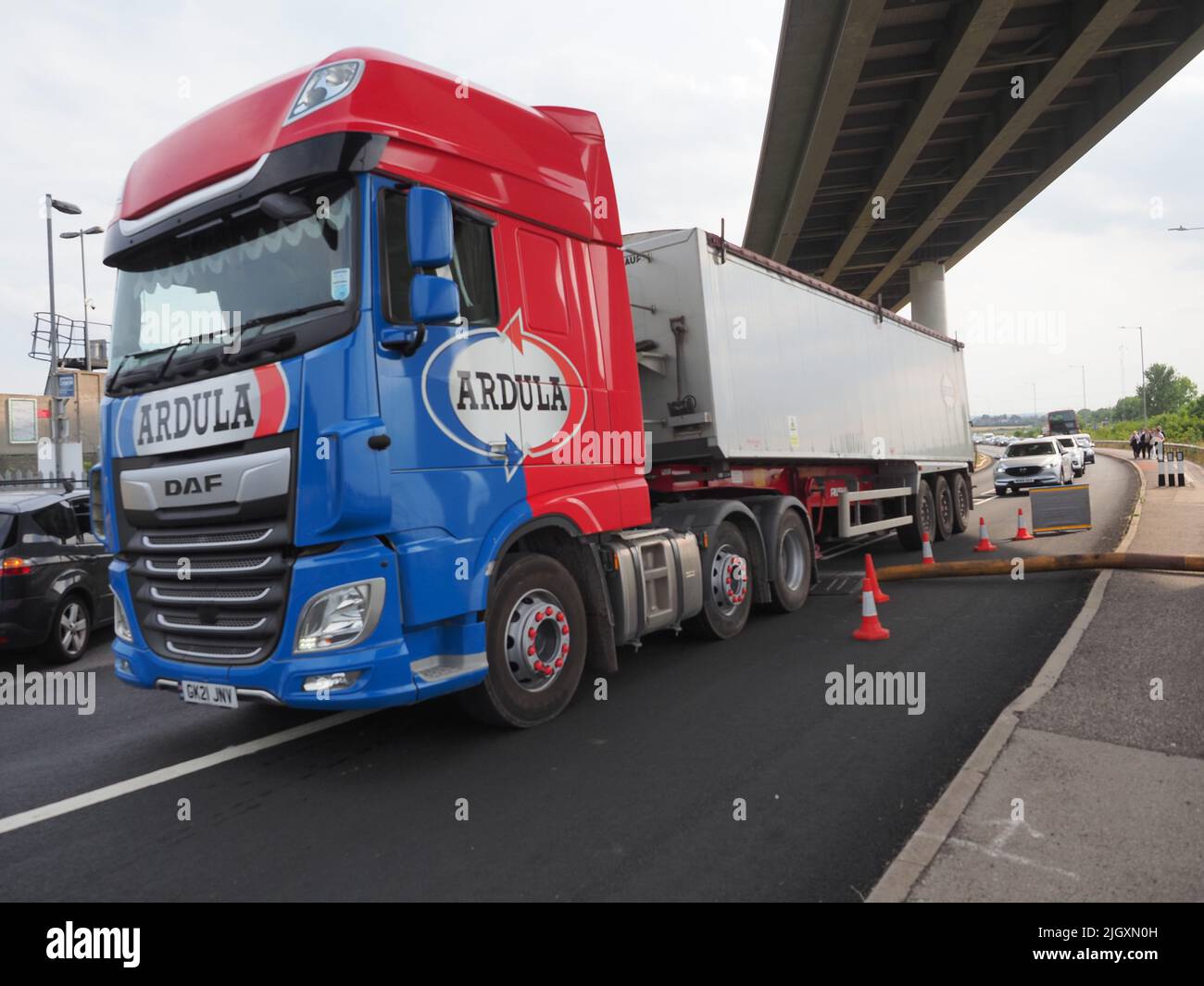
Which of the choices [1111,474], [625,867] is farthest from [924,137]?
[625,867]

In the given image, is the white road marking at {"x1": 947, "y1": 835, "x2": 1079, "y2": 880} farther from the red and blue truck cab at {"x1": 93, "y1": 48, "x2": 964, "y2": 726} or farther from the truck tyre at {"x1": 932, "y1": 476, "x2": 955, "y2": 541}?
the truck tyre at {"x1": 932, "y1": 476, "x2": 955, "y2": 541}

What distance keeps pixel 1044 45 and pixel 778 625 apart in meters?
15.6

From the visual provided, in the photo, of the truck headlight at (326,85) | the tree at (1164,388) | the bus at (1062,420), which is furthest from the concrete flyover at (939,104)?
the tree at (1164,388)

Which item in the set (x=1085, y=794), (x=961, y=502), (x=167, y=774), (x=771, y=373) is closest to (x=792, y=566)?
(x=771, y=373)

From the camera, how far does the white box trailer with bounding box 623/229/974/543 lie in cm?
739

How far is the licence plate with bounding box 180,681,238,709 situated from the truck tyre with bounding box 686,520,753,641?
3.78m

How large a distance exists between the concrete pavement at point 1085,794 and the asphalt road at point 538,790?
0.78 ft

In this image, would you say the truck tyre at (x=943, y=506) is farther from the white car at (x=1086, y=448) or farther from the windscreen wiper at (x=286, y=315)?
the white car at (x=1086, y=448)

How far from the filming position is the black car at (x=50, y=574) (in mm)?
7422

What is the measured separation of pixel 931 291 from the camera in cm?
3253

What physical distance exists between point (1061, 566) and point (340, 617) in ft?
25.8

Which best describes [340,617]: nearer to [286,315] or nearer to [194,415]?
[194,415]

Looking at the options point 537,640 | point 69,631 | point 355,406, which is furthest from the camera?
point 69,631
